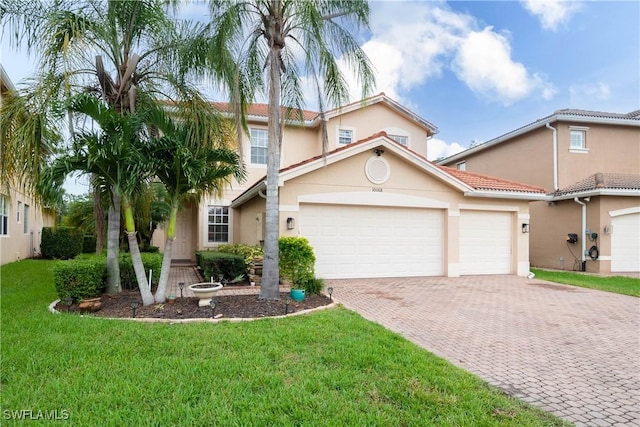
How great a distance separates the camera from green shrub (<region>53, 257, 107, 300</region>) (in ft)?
25.6

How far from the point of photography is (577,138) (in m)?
18.7

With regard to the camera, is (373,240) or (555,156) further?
(555,156)

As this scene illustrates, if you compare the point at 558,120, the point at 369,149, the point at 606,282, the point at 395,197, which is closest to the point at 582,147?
the point at 558,120

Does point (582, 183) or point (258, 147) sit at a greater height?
point (258, 147)

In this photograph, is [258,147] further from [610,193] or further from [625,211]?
[625,211]

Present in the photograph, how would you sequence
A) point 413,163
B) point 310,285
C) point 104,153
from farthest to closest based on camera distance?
1. point 413,163
2. point 310,285
3. point 104,153

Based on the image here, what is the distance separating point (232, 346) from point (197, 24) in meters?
7.34

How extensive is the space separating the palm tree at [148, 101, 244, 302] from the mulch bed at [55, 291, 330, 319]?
0.61m

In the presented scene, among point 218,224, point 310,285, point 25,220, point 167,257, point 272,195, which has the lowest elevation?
point 310,285

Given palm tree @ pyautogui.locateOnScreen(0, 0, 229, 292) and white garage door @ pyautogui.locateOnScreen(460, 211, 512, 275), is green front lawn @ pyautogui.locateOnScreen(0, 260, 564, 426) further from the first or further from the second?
white garage door @ pyautogui.locateOnScreen(460, 211, 512, 275)

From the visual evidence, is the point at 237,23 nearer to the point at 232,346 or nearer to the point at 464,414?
the point at 232,346

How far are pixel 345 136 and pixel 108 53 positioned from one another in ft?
40.0

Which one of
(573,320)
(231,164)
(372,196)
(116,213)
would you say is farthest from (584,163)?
(116,213)

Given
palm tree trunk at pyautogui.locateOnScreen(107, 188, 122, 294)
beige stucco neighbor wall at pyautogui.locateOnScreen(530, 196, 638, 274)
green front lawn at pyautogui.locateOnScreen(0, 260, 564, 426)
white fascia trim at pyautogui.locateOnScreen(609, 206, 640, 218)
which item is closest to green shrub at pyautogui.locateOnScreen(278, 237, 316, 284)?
green front lawn at pyautogui.locateOnScreen(0, 260, 564, 426)
